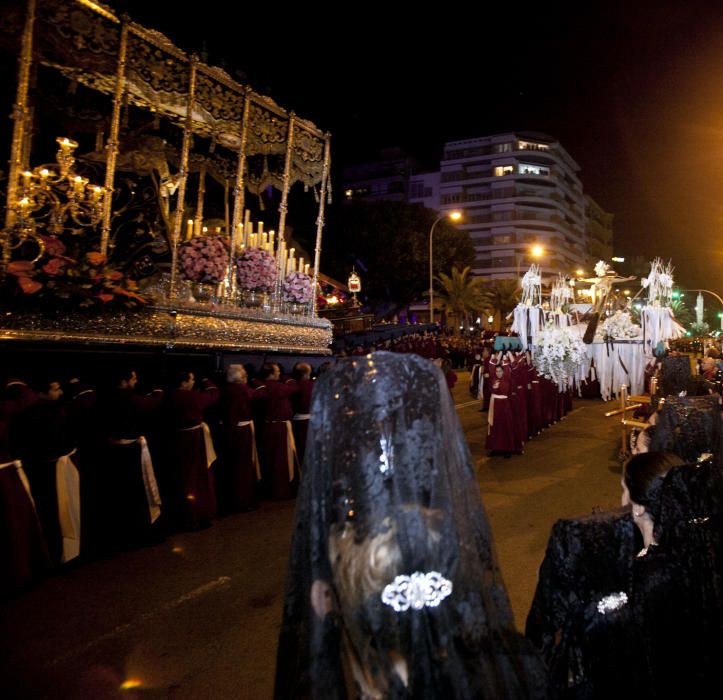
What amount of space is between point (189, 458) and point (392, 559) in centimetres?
472

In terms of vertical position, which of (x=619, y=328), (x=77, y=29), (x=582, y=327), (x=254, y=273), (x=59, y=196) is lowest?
(x=582, y=327)

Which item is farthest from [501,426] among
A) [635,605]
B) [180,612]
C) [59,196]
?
[59,196]

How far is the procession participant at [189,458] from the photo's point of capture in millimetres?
5828

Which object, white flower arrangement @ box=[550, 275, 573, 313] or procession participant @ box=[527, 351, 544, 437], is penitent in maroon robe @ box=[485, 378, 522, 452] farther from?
white flower arrangement @ box=[550, 275, 573, 313]

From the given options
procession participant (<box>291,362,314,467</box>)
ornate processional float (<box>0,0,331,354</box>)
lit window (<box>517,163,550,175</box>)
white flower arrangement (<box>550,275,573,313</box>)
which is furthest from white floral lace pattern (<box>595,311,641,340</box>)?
lit window (<box>517,163,550,175</box>)

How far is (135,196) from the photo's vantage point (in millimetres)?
9258

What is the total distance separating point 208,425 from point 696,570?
228 inches

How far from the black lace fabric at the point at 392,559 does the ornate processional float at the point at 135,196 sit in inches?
192

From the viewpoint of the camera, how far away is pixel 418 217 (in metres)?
35.5

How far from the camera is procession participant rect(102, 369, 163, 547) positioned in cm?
531

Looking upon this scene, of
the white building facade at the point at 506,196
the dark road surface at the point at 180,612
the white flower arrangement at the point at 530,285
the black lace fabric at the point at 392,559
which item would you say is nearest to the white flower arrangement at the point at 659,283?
the white flower arrangement at the point at 530,285

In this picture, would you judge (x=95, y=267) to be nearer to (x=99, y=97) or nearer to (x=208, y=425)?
(x=208, y=425)

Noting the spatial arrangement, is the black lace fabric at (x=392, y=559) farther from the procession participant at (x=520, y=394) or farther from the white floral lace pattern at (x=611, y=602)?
the procession participant at (x=520, y=394)

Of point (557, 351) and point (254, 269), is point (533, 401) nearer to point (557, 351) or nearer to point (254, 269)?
point (557, 351)
